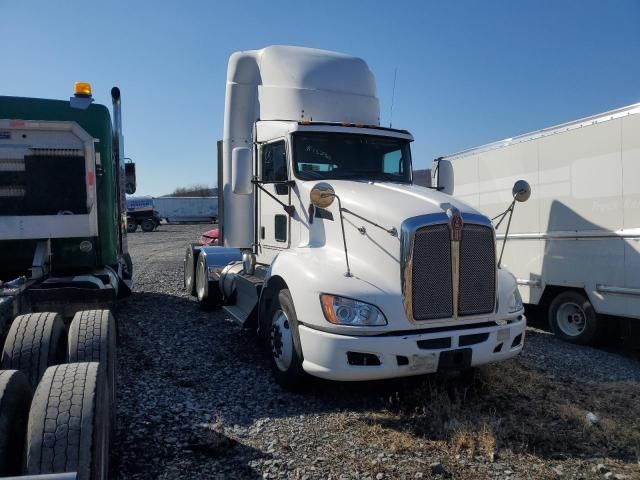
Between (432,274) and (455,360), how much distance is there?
0.78 m

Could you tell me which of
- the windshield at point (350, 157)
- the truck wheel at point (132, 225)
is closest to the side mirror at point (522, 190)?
the windshield at point (350, 157)

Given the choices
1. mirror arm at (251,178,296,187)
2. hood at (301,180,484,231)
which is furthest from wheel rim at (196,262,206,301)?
hood at (301,180,484,231)

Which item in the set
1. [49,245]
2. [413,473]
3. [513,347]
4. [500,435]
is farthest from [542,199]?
[49,245]

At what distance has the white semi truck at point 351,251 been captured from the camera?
4371 millimetres

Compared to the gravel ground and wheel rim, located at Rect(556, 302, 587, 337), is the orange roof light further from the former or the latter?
wheel rim, located at Rect(556, 302, 587, 337)

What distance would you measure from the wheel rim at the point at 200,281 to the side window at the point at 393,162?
427 cm

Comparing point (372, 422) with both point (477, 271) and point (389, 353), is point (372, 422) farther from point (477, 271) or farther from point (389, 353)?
point (477, 271)

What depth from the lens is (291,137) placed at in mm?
5988

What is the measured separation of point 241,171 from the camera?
6.28 meters

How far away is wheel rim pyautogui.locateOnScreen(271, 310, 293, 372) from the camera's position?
499cm

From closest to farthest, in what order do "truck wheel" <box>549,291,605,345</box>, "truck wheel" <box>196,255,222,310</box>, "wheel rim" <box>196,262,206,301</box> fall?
"truck wheel" <box>549,291,605,345</box>
"truck wheel" <box>196,255,222,310</box>
"wheel rim" <box>196,262,206,301</box>

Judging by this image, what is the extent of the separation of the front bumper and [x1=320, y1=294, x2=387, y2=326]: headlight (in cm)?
13

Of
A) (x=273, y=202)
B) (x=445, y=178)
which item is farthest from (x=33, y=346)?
(x=445, y=178)

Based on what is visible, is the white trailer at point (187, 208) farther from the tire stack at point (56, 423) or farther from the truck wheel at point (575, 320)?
the tire stack at point (56, 423)
